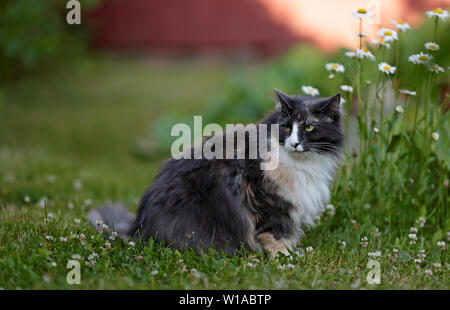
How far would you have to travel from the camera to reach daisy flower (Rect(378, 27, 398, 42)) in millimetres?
3174

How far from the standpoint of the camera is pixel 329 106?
289cm

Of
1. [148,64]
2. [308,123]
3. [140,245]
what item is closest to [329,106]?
[308,123]

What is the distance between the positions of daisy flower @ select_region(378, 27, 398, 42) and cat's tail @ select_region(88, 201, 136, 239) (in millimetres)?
2054

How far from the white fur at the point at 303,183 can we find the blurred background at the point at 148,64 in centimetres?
286

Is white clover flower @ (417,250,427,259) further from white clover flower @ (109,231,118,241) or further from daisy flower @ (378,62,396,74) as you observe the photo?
white clover flower @ (109,231,118,241)

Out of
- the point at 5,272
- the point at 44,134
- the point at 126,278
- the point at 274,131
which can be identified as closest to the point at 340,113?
the point at 274,131

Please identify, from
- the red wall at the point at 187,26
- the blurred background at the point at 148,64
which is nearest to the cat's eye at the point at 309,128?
the blurred background at the point at 148,64

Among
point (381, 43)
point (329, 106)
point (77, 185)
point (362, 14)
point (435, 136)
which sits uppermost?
point (362, 14)

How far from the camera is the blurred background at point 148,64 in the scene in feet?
21.3

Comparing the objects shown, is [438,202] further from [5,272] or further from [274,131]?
[5,272]

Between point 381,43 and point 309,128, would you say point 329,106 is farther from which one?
point 381,43

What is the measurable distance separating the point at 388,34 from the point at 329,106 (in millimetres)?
767
